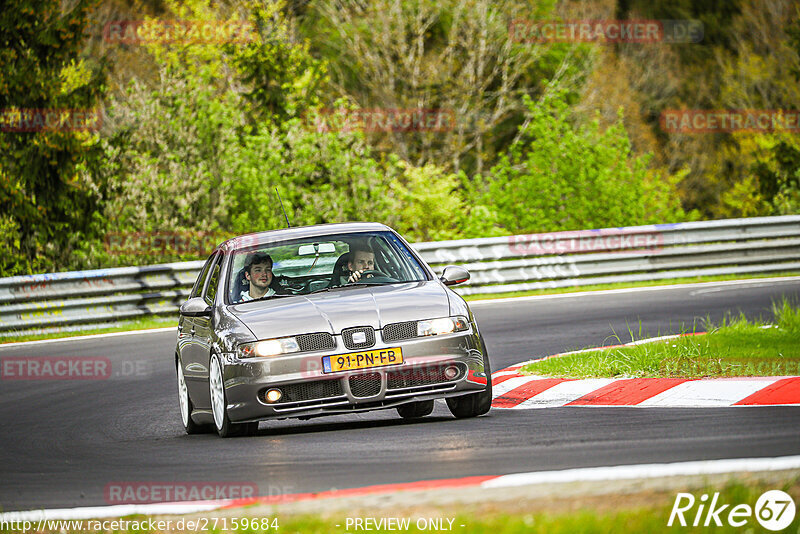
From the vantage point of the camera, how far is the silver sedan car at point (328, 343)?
865 cm

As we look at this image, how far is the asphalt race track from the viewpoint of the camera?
6770 millimetres

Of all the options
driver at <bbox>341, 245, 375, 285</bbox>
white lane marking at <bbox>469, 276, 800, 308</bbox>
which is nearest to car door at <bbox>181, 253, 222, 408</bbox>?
driver at <bbox>341, 245, 375, 285</bbox>

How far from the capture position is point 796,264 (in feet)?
73.7

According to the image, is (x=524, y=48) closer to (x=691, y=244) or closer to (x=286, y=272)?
(x=691, y=244)

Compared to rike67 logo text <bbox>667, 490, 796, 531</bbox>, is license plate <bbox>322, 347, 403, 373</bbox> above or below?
below

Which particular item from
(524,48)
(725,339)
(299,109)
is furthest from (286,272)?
(524,48)

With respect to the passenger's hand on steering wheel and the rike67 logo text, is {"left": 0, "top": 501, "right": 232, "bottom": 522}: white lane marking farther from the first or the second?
the passenger's hand on steering wheel

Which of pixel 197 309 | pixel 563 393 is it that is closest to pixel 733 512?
pixel 563 393

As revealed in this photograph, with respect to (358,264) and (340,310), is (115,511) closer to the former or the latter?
(340,310)

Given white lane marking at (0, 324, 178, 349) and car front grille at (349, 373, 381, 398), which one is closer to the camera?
car front grille at (349, 373, 381, 398)

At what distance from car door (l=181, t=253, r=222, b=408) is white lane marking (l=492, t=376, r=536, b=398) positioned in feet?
7.93

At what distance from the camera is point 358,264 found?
1004cm

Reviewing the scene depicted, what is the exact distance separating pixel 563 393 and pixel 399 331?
1879 mm

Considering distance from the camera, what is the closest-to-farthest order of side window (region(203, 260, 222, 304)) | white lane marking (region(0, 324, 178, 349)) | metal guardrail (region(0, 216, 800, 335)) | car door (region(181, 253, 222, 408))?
car door (region(181, 253, 222, 408)) → side window (region(203, 260, 222, 304)) → white lane marking (region(0, 324, 178, 349)) → metal guardrail (region(0, 216, 800, 335))
